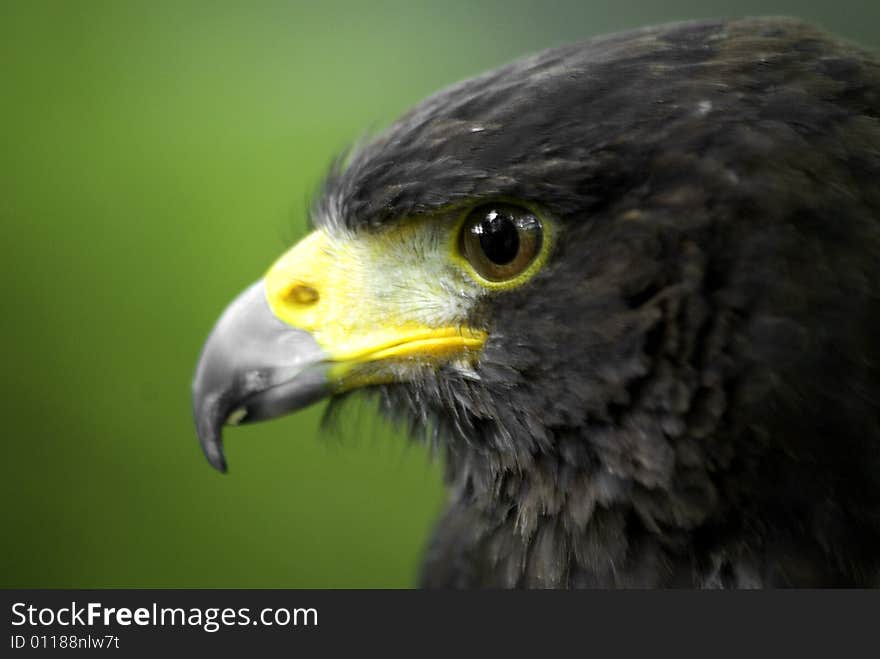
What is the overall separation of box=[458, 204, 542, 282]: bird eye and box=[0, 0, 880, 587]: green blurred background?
71.5 inches

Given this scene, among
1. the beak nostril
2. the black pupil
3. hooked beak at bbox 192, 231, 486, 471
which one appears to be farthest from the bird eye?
the beak nostril

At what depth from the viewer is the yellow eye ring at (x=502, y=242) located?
1.37m

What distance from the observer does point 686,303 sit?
1.25 m

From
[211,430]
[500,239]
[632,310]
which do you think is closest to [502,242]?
[500,239]

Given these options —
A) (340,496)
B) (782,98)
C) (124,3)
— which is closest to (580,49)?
(782,98)

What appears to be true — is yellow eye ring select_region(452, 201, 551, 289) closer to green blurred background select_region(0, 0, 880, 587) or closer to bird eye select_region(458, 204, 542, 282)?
bird eye select_region(458, 204, 542, 282)

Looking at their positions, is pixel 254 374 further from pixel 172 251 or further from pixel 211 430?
pixel 172 251

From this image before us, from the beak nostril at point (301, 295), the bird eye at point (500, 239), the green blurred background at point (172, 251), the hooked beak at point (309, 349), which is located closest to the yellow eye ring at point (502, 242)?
the bird eye at point (500, 239)

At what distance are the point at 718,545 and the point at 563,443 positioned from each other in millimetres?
274

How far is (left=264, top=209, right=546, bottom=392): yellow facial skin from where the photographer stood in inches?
58.1

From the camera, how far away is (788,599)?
52.1 inches

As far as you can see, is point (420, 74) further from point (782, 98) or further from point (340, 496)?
point (782, 98)

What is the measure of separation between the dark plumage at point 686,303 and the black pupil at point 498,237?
5cm

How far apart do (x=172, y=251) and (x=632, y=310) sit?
8.25 feet
